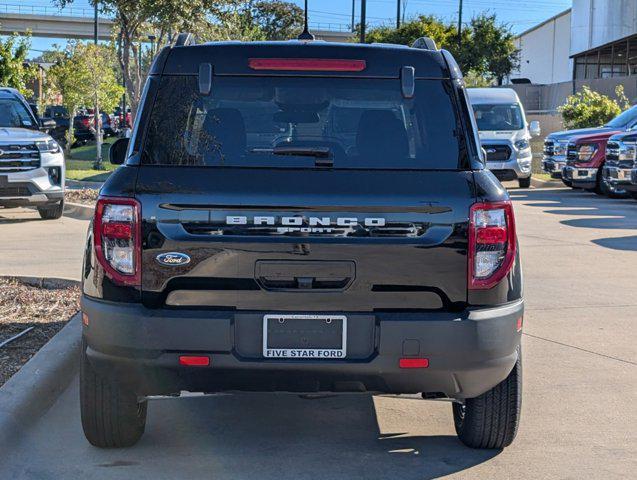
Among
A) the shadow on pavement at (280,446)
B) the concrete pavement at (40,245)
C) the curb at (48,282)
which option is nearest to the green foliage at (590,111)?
the concrete pavement at (40,245)

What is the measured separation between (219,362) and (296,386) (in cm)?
35

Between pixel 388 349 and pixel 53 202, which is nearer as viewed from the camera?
pixel 388 349

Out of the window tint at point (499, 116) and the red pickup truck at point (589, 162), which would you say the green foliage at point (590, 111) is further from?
the red pickup truck at point (589, 162)

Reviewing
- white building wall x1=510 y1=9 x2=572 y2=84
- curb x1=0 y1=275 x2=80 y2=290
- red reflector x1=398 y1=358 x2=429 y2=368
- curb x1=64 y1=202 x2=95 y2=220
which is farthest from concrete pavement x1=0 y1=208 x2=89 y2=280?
white building wall x1=510 y1=9 x2=572 y2=84

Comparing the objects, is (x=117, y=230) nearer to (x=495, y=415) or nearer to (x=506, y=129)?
(x=495, y=415)

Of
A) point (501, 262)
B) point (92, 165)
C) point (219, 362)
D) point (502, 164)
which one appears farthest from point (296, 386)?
point (92, 165)

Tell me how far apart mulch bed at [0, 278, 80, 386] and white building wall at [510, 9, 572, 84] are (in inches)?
2389

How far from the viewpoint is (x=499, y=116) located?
79.3ft

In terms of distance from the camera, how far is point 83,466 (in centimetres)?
501

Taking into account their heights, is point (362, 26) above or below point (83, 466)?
above

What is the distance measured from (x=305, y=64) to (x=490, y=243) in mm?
1173

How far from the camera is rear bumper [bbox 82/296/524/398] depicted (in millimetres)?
4449

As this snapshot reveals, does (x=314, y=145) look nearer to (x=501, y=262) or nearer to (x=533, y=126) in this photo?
(x=501, y=262)

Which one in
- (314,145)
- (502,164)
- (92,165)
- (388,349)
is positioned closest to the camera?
(388,349)
